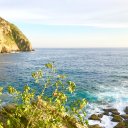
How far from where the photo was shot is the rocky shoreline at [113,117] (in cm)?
4166

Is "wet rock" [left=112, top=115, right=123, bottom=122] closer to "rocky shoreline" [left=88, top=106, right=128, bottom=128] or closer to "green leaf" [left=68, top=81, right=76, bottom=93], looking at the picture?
"rocky shoreline" [left=88, top=106, right=128, bottom=128]

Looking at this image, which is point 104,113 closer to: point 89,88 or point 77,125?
point 89,88

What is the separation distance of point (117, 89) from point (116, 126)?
97.6ft

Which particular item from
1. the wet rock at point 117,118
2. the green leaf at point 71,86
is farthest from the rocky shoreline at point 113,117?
the green leaf at point 71,86

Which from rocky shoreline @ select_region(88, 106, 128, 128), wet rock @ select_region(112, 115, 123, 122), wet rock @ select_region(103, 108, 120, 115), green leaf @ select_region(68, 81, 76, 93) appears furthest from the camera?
wet rock @ select_region(103, 108, 120, 115)

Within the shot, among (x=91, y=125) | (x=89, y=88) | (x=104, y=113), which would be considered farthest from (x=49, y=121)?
(x=89, y=88)

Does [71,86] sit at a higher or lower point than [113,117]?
higher

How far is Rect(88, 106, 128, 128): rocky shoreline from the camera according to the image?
137ft

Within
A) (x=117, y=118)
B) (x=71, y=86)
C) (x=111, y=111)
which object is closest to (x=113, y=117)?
(x=117, y=118)

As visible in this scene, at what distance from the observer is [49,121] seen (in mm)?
12156

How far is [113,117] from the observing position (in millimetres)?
45625

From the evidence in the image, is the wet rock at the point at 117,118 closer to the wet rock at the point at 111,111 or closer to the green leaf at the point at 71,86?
the wet rock at the point at 111,111

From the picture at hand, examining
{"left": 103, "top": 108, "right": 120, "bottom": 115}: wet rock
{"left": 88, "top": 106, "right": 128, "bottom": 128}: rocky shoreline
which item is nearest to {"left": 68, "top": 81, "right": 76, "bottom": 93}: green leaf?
{"left": 88, "top": 106, "right": 128, "bottom": 128}: rocky shoreline

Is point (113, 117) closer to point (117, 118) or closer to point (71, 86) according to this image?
point (117, 118)
